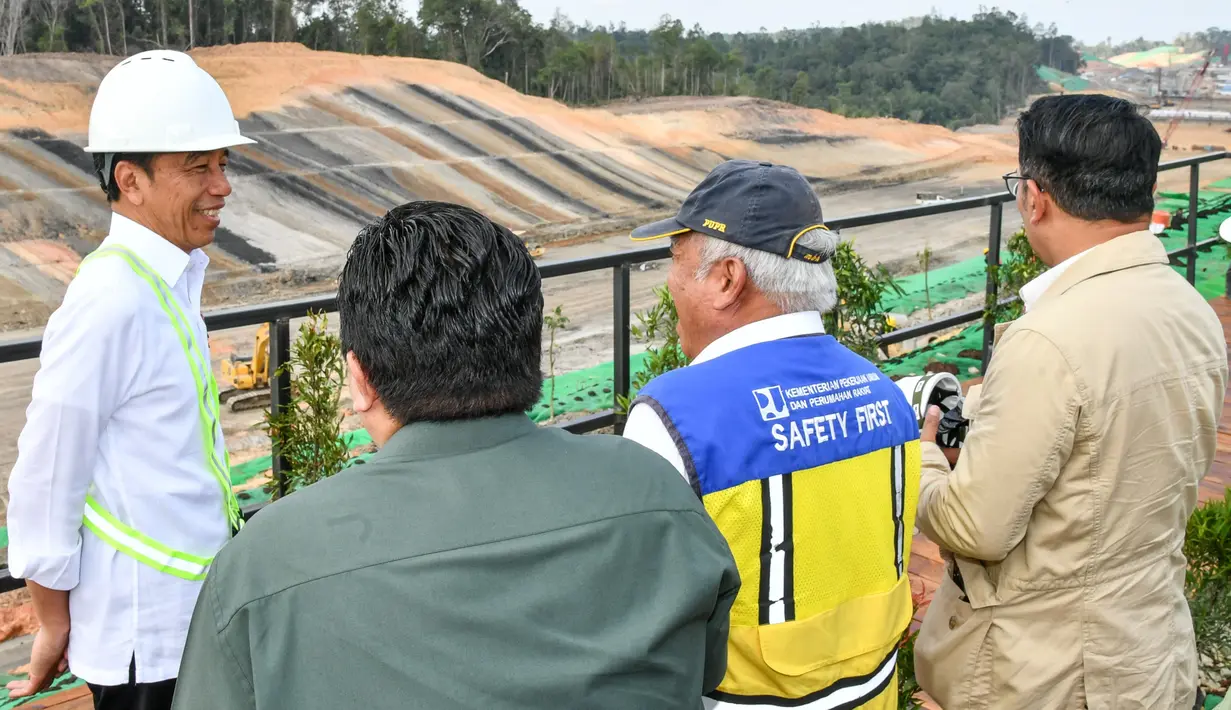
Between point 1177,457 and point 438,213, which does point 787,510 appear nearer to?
point 438,213

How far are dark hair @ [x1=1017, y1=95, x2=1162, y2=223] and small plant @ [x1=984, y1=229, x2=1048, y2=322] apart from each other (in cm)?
351

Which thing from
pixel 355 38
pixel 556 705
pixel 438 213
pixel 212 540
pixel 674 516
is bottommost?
pixel 212 540

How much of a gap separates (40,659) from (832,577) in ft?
4.39

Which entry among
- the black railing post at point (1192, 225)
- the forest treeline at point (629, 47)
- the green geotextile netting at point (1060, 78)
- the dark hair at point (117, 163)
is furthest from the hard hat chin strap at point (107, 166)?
the green geotextile netting at point (1060, 78)

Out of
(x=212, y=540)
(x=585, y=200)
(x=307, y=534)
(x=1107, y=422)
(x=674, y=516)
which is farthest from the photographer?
(x=585, y=200)

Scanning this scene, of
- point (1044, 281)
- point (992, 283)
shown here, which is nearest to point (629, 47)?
point (992, 283)

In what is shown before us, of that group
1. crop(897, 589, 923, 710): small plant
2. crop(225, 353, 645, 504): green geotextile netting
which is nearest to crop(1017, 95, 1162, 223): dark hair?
crop(897, 589, 923, 710): small plant

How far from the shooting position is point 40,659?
188 centimetres

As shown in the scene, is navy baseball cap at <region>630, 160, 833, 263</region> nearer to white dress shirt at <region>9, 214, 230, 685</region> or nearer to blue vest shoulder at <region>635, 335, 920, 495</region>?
blue vest shoulder at <region>635, 335, 920, 495</region>

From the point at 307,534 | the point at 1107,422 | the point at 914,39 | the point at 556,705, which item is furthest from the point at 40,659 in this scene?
the point at 914,39

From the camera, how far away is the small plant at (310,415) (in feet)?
9.23

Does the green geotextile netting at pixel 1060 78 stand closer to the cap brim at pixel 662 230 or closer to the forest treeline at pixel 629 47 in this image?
the forest treeline at pixel 629 47

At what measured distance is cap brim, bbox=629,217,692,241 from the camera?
1791 millimetres

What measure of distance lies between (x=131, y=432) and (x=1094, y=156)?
1.71 m
